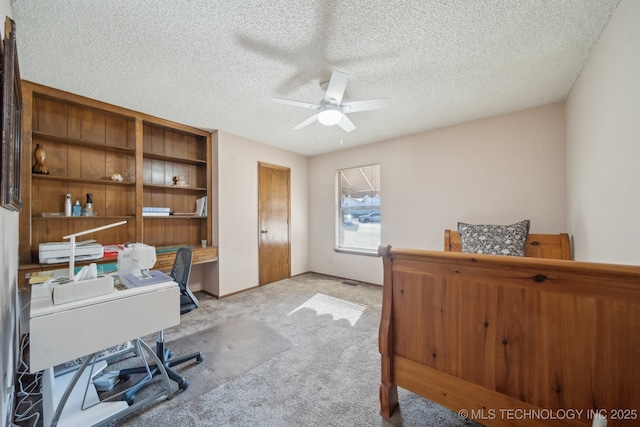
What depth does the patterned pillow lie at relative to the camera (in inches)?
91.7

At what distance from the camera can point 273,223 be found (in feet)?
14.0

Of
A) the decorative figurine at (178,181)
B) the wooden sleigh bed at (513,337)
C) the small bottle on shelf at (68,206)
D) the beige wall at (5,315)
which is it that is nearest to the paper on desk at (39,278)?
the beige wall at (5,315)

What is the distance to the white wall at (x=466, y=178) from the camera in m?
2.59

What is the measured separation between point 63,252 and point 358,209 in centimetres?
381

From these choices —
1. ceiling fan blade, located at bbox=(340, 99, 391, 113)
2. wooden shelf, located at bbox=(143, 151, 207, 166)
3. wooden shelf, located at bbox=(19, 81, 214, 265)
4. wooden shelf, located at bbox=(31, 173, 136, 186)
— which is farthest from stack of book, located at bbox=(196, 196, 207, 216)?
ceiling fan blade, located at bbox=(340, 99, 391, 113)

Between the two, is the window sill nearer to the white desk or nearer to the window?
the window

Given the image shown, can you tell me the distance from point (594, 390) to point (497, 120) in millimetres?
2902

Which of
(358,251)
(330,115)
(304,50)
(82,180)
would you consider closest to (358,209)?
(358,251)

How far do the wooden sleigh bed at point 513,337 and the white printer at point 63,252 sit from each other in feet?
9.31

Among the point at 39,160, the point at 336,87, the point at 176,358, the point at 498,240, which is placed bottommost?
the point at 176,358

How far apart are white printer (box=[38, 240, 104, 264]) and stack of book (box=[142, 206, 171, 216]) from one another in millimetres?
635

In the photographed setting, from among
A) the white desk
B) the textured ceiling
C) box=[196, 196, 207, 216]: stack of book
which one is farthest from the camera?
box=[196, 196, 207, 216]: stack of book

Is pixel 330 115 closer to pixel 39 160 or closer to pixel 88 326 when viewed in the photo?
pixel 88 326

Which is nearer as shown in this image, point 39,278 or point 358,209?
point 39,278
